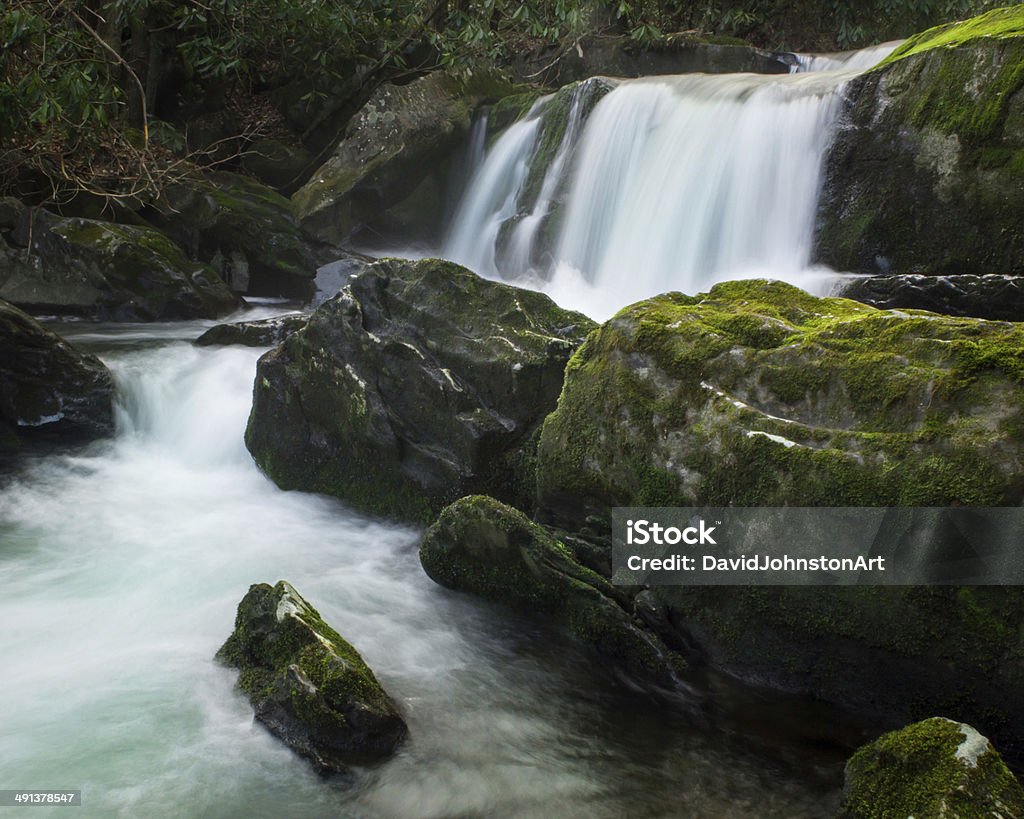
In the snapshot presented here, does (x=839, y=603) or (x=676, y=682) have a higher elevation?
(x=839, y=603)

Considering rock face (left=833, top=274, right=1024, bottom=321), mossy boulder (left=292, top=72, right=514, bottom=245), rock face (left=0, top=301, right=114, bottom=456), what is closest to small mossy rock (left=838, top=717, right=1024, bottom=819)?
rock face (left=833, top=274, right=1024, bottom=321)

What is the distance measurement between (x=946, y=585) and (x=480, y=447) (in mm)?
3054

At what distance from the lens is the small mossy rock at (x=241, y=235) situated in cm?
1202

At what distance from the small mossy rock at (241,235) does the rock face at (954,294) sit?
26.2 feet

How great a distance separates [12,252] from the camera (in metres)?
10.3

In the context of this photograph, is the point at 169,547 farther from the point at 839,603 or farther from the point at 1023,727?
the point at 1023,727

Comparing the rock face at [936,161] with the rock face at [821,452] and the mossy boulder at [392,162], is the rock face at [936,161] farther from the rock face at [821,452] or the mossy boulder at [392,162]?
the mossy boulder at [392,162]

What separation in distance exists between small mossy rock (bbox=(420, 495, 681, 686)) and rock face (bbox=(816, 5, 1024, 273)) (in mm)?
4923

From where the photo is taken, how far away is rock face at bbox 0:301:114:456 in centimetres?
739

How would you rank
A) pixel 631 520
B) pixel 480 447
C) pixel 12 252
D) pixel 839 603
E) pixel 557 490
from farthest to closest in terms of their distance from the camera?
pixel 12 252, pixel 480 447, pixel 557 490, pixel 631 520, pixel 839 603

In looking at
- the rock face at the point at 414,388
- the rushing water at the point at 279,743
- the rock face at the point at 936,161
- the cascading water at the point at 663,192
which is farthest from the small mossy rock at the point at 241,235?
the rock face at the point at 936,161

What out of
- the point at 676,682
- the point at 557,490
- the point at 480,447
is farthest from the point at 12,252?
the point at 676,682

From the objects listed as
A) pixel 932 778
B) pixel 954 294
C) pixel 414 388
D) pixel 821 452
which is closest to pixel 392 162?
pixel 414 388

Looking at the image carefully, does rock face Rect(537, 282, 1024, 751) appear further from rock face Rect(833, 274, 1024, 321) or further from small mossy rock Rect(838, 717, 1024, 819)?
rock face Rect(833, 274, 1024, 321)
